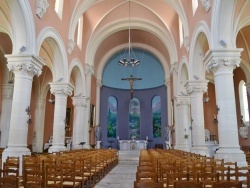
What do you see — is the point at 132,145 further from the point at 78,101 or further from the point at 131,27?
the point at 131,27

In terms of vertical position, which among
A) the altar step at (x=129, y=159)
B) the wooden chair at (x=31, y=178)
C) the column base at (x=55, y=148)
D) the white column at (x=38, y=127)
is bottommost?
the altar step at (x=129, y=159)

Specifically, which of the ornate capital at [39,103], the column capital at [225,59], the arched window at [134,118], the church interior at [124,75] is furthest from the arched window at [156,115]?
the column capital at [225,59]

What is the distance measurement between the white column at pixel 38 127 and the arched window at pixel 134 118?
10.1 m

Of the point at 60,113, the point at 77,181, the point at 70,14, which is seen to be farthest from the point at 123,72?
the point at 77,181

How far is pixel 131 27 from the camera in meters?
20.8

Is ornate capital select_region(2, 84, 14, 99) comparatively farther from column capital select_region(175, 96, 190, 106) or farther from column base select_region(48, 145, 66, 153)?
column capital select_region(175, 96, 190, 106)

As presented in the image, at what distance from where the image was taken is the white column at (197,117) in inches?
455

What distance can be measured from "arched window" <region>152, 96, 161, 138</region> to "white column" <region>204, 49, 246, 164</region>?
17247 millimetres

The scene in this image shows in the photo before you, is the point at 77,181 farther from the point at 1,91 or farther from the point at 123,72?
the point at 123,72

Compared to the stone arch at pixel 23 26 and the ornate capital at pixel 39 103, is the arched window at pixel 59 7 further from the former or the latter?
the ornate capital at pixel 39 103

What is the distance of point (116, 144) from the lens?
2505 cm

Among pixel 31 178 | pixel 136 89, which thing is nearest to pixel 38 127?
pixel 136 89

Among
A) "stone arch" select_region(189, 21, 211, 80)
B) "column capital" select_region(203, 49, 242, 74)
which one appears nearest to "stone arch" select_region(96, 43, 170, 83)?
"stone arch" select_region(189, 21, 211, 80)

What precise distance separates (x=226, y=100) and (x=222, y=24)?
8.99ft
